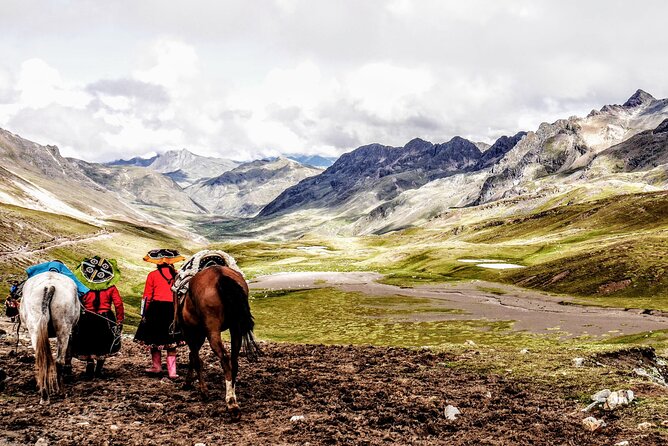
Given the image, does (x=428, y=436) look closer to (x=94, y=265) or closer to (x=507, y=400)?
(x=507, y=400)

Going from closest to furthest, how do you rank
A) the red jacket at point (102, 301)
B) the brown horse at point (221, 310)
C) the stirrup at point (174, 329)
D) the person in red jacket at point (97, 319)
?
the brown horse at point (221, 310), the person in red jacket at point (97, 319), the stirrup at point (174, 329), the red jacket at point (102, 301)

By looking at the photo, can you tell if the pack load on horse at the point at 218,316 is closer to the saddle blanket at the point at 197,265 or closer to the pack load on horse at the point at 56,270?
the saddle blanket at the point at 197,265

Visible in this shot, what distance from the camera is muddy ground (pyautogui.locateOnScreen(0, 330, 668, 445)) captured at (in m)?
12.3

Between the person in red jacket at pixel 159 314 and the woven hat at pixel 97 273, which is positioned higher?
the woven hat at pixel 97 273

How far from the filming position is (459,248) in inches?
5876

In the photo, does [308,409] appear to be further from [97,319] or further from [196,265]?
[97,319]

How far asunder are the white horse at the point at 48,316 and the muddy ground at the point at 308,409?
2.88ft

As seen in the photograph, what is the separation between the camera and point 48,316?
52.5 feet

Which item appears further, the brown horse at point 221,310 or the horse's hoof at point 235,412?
the brown horse at point 221,310

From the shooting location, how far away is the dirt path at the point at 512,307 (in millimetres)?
44219

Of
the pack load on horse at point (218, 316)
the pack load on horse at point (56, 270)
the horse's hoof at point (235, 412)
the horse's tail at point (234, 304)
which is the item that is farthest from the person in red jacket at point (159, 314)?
the horse's hoof at point (235, 412)

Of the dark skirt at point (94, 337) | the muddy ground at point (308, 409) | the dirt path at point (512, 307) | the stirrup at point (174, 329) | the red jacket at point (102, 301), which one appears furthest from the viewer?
the dirt path at point (512, 307)

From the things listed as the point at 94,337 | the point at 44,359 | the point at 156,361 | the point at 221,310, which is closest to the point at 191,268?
the point at 221,310

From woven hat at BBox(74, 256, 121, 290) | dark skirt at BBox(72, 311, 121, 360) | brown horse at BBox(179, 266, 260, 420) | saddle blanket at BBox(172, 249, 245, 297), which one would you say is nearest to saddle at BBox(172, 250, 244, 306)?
saddle blanket at BBox(172, 249, 245, 297)
